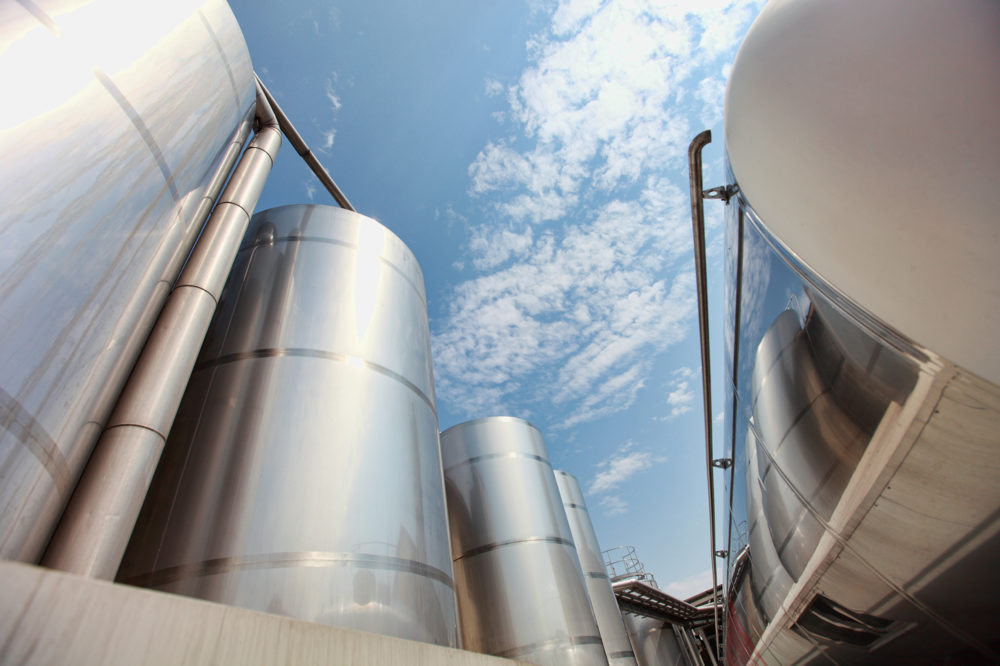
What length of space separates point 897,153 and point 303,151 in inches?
353

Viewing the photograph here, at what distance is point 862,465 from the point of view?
6.64ft

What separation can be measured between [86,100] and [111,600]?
2.79 m

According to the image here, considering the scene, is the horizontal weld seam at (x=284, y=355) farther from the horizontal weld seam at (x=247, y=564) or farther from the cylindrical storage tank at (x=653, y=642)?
the cylindrical storage tank at (x=653, y=642)

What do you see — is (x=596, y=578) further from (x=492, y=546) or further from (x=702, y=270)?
(x=702, y=270)

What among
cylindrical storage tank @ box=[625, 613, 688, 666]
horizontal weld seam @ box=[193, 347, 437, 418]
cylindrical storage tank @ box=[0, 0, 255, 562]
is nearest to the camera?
cylindrical storage tank @ box=[0, 0, 255, 562]

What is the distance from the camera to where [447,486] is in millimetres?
10383

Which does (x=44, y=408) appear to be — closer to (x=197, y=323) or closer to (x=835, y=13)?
(x=197, y=323)

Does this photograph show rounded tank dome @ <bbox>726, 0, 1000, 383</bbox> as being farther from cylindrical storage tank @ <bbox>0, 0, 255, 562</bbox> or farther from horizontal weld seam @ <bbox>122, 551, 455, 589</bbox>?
horizontal weld seam @ <bbox>122, 551, 455, 589</bbox>

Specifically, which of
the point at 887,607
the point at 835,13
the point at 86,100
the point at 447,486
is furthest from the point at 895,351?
the point at 447,486

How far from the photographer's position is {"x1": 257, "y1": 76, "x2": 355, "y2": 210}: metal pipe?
292 inches

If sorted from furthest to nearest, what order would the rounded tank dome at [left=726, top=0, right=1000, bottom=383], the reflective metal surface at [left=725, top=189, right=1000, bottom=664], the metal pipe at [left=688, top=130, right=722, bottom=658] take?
the metal pipe at [left=688, top=130, right=722, bottom=658] < the reflective metal surface at [left=725, top=189, right=1000, bottom=664] < the rounded tank dome at [left=726, top=0, right=1000, bottom=383]

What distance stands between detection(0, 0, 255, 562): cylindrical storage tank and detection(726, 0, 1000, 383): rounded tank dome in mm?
3250

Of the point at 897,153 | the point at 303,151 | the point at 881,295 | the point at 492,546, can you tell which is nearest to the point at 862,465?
the point at 881,295

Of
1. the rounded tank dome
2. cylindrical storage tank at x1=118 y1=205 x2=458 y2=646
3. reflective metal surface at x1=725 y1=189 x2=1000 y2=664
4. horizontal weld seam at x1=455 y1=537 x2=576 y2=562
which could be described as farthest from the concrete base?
horizontal weld seam at x1=455 y1=537 x2=576 y2=562
